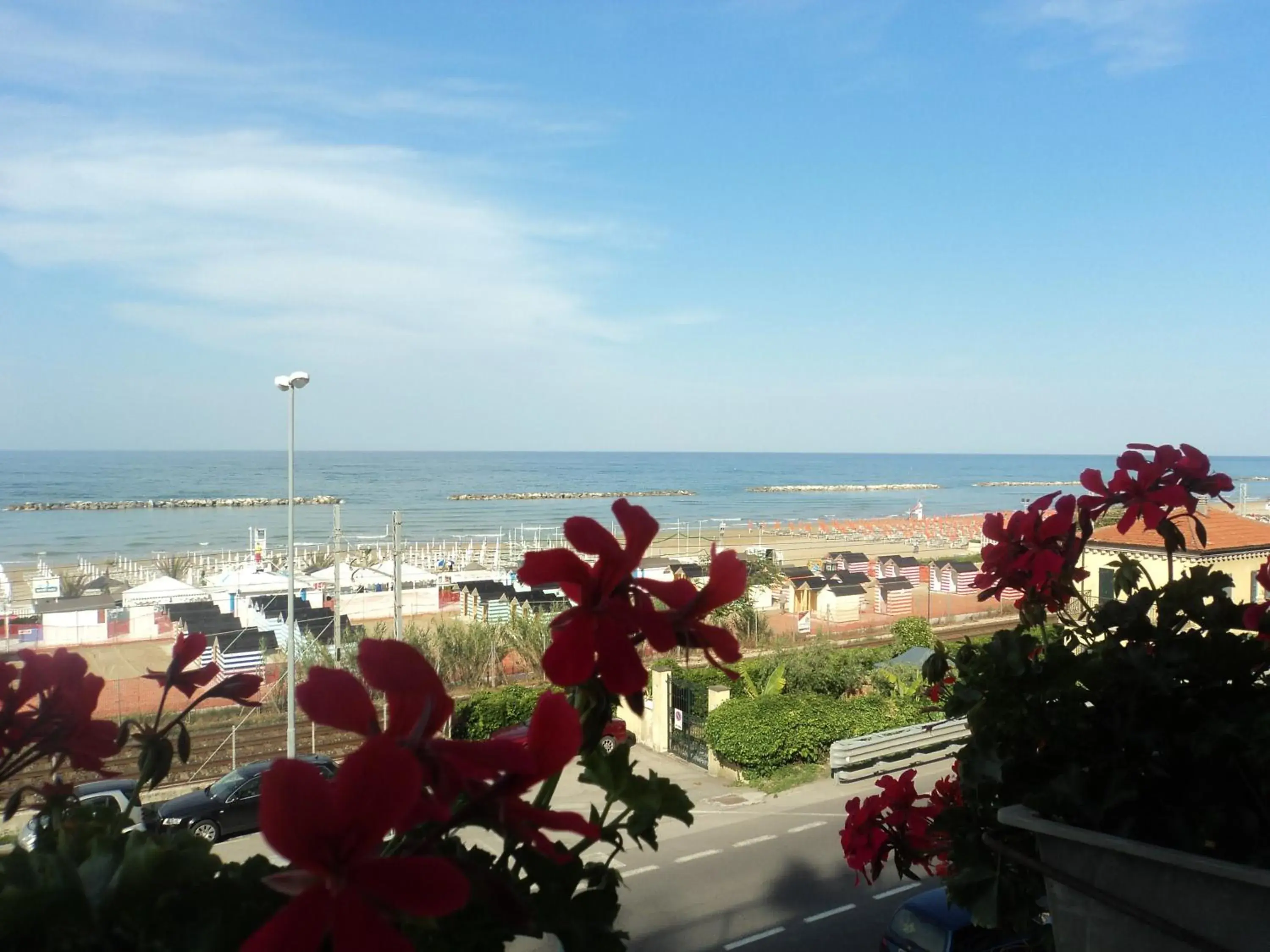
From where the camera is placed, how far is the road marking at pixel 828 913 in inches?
311

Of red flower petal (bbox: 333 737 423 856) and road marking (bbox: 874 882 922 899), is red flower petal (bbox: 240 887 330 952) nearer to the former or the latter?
red flower petal (bbox: 333 737 423 856)

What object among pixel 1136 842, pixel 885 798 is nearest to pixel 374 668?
pixel 1136 842

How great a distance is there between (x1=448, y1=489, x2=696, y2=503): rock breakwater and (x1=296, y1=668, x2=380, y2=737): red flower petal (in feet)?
248

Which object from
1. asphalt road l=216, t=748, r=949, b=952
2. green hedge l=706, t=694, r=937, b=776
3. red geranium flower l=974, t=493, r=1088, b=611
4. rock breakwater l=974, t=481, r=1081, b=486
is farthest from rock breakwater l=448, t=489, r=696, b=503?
red geranium flower l=974, t=493, r=1088, b=611

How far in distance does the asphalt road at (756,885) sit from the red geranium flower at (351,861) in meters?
5.95

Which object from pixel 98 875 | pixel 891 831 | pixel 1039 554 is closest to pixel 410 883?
pixel 98 875

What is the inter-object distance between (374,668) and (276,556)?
120 ft

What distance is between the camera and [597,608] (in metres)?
0.62

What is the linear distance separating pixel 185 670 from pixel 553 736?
2.44 feet

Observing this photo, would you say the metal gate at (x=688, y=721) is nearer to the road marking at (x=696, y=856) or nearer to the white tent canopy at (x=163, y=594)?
the road marking at (x=696, y=856)

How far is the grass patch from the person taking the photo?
460 inches

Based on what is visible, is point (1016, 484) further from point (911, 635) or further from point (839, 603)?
point (911, 635)

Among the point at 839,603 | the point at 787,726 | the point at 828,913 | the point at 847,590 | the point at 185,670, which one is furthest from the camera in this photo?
the point at 847,590

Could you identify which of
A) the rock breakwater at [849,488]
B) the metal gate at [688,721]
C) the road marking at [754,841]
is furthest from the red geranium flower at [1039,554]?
the rock breakwater at [849,488]
